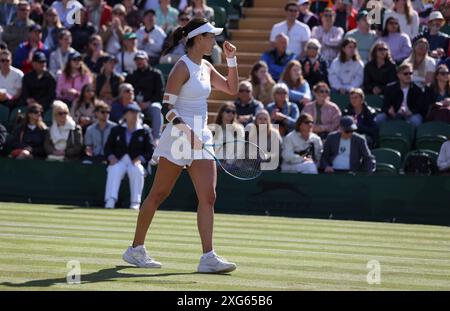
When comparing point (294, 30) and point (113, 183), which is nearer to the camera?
point (113, 183)

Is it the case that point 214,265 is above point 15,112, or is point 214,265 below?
below

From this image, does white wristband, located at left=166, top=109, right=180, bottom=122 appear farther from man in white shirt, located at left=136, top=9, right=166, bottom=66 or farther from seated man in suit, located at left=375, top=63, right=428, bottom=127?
man in white shirt, located at left=136, top=9, right=166, bottom=66

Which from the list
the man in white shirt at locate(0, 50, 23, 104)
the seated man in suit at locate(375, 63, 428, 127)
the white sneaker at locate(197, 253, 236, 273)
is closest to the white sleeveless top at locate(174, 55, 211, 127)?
the white sneaker at locate(197, 253, 236, 273)

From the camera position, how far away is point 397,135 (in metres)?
16.6

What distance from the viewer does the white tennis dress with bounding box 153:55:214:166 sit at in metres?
8.70

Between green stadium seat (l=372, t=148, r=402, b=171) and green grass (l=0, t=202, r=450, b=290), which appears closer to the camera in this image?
green grass (l=0, t=202, r=450, b=290)

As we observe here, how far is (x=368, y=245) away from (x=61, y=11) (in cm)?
1140

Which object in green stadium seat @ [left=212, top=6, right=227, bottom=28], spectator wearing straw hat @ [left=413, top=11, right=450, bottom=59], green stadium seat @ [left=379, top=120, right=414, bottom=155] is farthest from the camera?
green stadium seat @ [left=212, top=6, right=227, bottom=28]


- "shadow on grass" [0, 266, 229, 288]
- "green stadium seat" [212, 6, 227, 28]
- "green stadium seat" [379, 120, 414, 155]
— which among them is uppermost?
"green stadium seat" [212, 6, 227, 28]

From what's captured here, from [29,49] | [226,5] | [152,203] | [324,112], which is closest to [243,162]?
[152,203]

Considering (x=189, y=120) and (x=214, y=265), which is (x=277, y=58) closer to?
(x=189, y=120)

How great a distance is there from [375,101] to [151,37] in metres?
4.58

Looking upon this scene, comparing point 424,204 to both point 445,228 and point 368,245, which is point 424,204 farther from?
point 368,245

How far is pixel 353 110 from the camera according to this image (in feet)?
55.2
